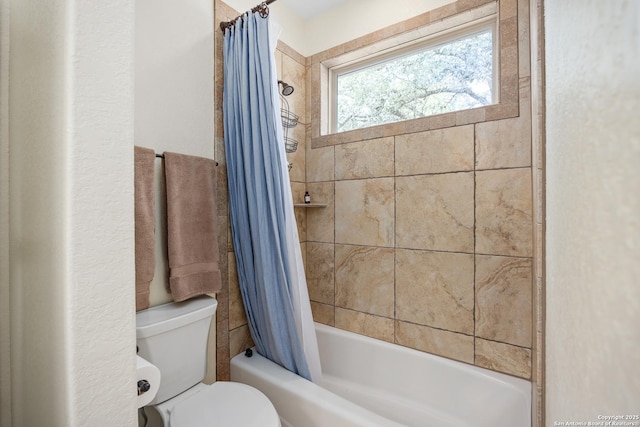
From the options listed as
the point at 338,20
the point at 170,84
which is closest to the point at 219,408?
the point at 170,84

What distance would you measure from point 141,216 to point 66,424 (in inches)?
30.2

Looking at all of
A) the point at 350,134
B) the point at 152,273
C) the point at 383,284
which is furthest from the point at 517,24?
the point at 152,273

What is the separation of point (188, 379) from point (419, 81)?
6.82 feet

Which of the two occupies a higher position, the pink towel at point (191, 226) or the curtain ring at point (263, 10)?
the curtain ring at point (263, 10)

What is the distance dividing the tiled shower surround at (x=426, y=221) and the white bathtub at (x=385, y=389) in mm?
81

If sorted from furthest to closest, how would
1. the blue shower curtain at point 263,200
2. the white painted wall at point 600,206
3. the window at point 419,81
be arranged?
the window at point 419,81 < the blue shower curtain at point 263,200 < the white painted wall at point 600,206

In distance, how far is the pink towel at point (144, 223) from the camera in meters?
1.16

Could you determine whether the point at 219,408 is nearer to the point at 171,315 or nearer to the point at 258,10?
the point at 171,315

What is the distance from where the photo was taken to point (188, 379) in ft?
4.27

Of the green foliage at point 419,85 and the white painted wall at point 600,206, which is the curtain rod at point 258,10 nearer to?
the green foliage at point 419,85

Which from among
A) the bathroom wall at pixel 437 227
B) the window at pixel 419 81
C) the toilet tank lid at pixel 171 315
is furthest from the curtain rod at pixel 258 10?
the toilet tank lid at pixel 171 315

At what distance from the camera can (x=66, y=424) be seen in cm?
56

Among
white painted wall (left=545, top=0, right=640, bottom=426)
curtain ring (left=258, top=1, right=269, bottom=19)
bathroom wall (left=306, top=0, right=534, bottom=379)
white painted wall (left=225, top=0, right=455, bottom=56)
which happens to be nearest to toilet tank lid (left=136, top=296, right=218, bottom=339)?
bathroom wall (left=306, top=0, right=534, bottom=379)

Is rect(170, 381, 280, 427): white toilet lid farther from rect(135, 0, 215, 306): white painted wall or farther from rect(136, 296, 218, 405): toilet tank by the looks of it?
rect(135, 0, 215, 306): white painted wall
